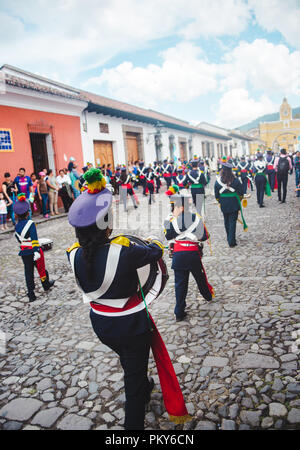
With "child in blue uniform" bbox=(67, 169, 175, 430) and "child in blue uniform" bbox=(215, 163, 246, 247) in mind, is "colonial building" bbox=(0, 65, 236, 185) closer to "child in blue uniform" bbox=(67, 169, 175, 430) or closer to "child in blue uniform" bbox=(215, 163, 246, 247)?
"child in blue uniform" bbox=(215, 163, 246, 247)

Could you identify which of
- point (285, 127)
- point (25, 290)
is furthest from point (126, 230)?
point (285, 127)

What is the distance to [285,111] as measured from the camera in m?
79.7

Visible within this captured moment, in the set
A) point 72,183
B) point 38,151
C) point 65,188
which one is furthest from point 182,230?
point 38,151

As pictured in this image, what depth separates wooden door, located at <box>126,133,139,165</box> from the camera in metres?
19.7

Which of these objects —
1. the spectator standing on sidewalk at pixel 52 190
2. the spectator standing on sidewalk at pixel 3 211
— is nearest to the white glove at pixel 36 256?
the spectator standing on sidewalk at pixel 3 211

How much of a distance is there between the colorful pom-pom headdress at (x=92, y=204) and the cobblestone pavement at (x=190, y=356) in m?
1.46

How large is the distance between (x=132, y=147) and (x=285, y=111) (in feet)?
237

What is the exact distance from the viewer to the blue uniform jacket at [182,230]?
11.9 feet

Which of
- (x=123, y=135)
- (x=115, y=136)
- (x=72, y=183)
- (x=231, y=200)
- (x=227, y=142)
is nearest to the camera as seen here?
(x=231, y=200)

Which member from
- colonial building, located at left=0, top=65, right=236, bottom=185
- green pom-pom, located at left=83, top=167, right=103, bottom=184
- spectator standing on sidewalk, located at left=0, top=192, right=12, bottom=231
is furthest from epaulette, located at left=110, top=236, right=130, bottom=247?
colonial building, located at left=0, top=65, right=236, bottom=185

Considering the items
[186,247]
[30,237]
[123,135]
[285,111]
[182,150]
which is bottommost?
[186,247]

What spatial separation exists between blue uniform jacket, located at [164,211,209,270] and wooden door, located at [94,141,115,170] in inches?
506

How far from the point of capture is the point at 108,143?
17953mm

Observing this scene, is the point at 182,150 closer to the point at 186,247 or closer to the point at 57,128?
the point at 57,128
